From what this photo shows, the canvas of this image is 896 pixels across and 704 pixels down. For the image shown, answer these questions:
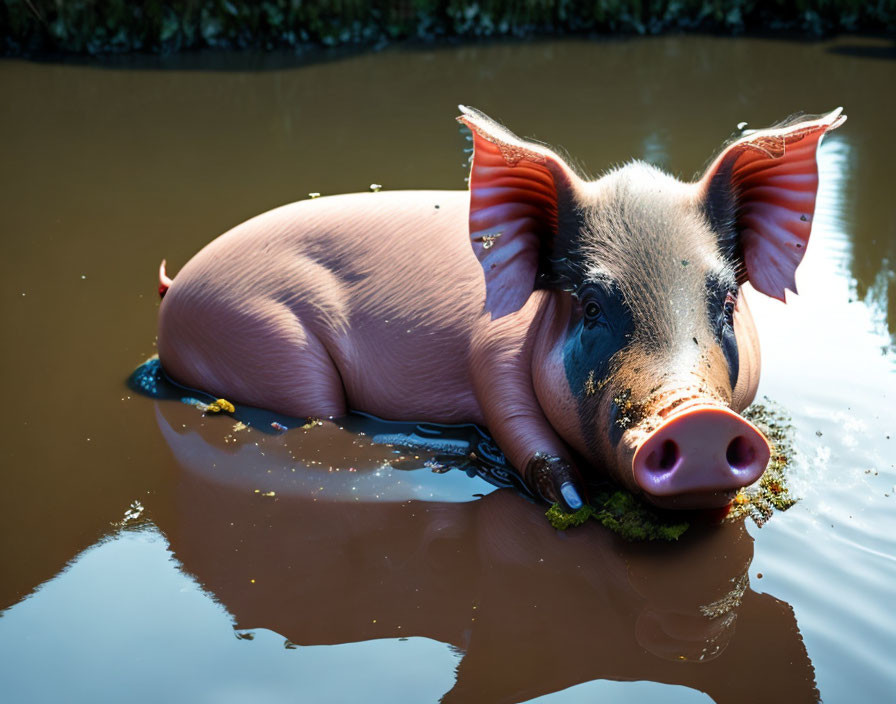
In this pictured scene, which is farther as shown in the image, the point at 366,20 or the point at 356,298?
the point at 366,20

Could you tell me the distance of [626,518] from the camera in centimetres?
322

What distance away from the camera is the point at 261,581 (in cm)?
309

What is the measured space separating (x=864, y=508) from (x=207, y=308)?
2.61m

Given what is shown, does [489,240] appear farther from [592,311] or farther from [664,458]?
[664,458]

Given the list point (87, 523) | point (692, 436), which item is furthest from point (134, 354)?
point (692, 436)

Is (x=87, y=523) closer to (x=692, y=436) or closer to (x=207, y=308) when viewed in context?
(x=207, y=308)

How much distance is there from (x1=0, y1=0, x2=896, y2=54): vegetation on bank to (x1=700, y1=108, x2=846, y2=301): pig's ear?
7665 millimetres

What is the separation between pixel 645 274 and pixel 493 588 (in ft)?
3.66

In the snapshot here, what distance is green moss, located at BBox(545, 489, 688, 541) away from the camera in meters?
3.18

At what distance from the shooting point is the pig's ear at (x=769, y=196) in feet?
10.5

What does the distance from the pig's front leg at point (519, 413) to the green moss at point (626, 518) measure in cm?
4

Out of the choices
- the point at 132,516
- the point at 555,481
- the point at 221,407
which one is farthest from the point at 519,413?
the point at 132,516

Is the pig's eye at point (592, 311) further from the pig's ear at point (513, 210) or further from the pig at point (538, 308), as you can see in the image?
the pig's ear at point (513, 210)

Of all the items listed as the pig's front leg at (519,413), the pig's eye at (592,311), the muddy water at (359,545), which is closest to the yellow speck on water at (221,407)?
the muddy water at (359,545)
